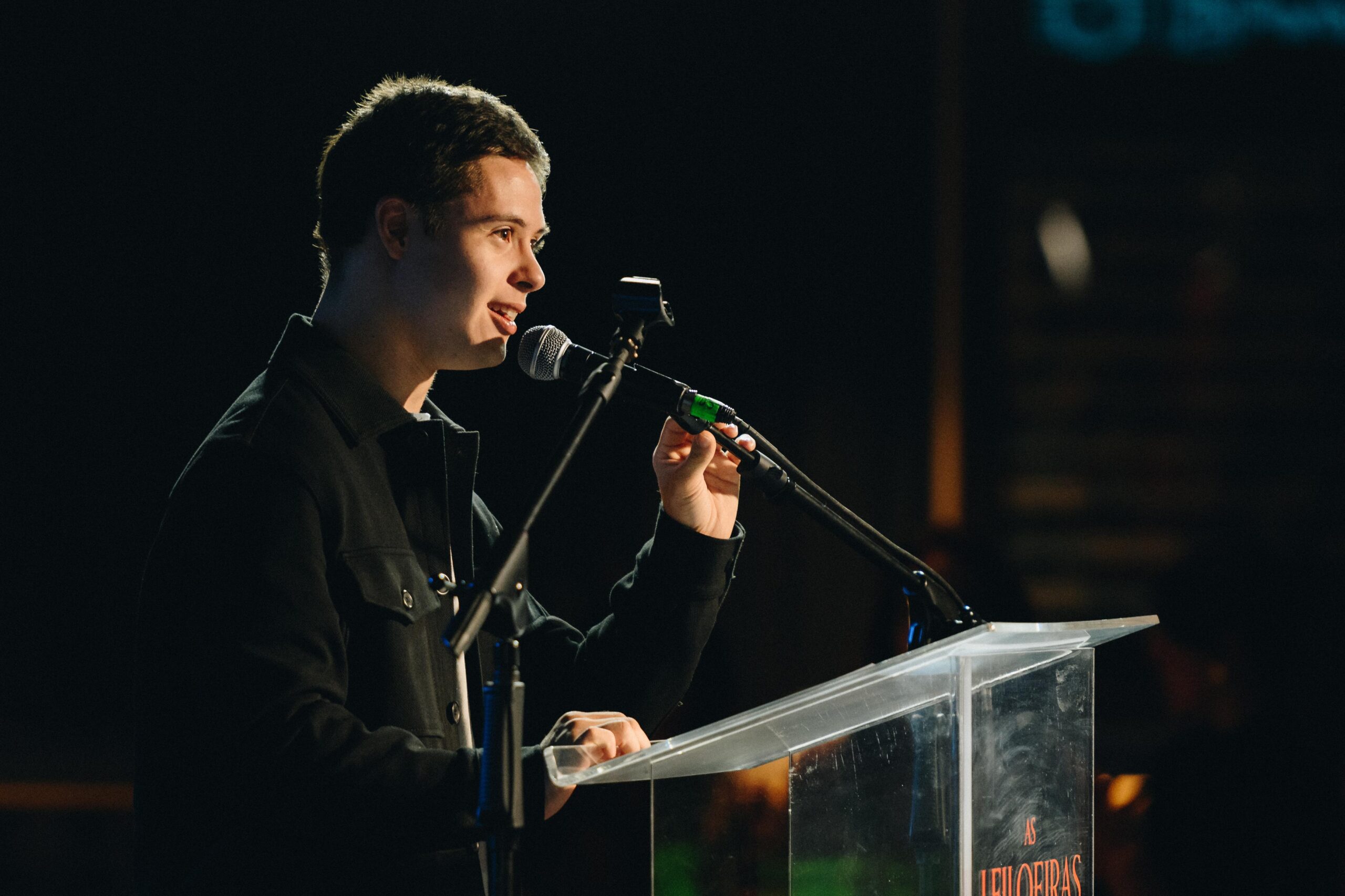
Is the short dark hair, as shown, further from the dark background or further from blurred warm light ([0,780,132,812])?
blurred warm light ([0,780,132,812])

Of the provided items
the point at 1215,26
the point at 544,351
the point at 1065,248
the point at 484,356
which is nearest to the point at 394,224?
the point at 484,356

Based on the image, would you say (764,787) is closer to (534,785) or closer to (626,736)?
(626,736)

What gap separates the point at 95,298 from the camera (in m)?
4.04

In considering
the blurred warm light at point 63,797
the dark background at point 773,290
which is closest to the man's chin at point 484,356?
the dark background at point 773,290

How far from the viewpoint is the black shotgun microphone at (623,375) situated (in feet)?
4.85

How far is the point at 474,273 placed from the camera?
1758 millimetres

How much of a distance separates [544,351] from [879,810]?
67 centimetres

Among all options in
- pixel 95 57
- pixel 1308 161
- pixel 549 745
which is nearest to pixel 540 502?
pixel 549 745

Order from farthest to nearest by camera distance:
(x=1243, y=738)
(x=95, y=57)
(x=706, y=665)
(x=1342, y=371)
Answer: (x=1342, y=371) → (x=95, y=57) → (x=706, y=665) → (x=1243, y=738)

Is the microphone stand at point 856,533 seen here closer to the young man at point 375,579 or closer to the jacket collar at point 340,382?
the young man at point 375,579

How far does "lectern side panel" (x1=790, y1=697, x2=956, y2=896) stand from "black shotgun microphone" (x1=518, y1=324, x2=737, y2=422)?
42 centimetres

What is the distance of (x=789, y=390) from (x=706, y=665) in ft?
3.35

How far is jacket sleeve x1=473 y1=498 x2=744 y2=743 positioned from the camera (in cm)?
187

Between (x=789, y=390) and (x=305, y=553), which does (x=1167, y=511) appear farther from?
(x=305, y=553)
